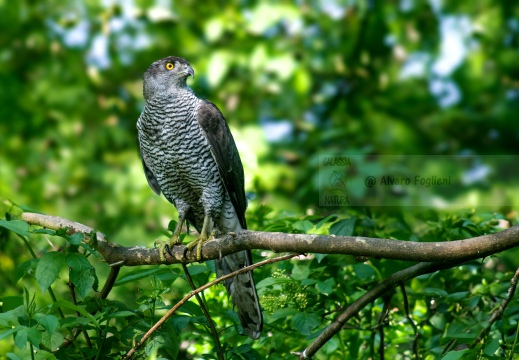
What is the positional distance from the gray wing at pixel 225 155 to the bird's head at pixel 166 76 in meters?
0.29

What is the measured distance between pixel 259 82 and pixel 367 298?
287 inches

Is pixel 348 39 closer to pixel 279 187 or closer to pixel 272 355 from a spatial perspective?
pixel 279 187

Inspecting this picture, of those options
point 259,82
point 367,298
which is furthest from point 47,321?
point 259,82

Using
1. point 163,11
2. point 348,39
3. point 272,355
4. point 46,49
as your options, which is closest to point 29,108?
point 46,49

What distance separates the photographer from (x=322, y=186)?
5320 millimetres

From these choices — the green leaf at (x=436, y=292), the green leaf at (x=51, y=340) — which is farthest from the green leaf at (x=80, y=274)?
the green leaf at (x=436, y=292)

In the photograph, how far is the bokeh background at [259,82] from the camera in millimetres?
9148

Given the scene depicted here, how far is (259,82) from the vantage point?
9.78m

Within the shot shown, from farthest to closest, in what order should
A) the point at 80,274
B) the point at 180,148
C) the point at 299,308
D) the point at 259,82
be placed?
1. the point at 259,82
2. the point at 180,148
3. the point at 299,308
4. the point at 80,274

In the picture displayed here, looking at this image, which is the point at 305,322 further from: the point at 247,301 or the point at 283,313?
the point at 247,301

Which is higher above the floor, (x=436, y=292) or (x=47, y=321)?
(x=47, y=321)

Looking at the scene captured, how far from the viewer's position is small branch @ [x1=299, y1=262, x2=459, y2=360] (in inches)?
106

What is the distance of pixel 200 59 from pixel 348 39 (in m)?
2.37

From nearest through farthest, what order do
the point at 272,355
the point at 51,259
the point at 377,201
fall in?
the point at 51,259 < the point at 272,355 < the point at 377,201
